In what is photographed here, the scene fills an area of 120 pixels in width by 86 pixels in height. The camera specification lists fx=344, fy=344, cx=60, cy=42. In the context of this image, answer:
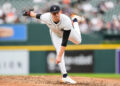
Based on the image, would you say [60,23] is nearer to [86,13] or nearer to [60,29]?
[60,29]

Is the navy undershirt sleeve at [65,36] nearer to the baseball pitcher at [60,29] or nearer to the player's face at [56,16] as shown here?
the baseball pitcher at [60,29]

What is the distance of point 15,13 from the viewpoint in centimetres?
1302

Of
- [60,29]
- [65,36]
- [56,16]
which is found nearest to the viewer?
[56,16]

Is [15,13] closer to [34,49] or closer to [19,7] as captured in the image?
[19,7]

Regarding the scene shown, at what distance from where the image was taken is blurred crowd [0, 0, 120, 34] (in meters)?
12.9

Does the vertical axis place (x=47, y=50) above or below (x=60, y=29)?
below

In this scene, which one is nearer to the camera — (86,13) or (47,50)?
(47,50)

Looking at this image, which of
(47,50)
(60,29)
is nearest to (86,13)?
(47,50)

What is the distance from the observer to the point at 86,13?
13117 millimetres

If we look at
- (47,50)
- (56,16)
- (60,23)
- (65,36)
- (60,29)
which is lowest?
(47,50)

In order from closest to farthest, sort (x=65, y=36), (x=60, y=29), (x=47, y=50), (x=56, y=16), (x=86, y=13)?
(x=56, y=16) → (x=65, y=36) → (x=60, y=29) → (x=47, y=50) → (x=86, y=13)

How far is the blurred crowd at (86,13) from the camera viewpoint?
12852 millimetres

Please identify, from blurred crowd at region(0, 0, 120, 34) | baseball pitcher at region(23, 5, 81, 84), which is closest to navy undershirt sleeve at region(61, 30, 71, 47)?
baseball pitcher at region(23, 5, 81, 84)

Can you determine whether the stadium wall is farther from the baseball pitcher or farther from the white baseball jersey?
the white baseball jersey
